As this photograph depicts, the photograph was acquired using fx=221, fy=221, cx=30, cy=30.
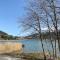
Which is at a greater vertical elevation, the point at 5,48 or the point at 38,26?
the point at 38,26

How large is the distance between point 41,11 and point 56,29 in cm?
298

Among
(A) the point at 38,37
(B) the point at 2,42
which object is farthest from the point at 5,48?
(A) the point at 38,37

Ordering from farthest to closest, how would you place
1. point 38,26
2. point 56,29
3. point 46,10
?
point 38,26 → point 46,10 → point 56,29

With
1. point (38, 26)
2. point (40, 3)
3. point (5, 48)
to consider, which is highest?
point (40, 3)

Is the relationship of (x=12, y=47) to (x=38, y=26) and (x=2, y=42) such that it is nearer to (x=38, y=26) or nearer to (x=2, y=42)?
(x=2, y=42)

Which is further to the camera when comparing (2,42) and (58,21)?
(2,42)

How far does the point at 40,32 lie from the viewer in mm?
23844

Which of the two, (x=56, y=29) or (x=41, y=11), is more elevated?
(x=41, y=11)

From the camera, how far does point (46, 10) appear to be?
68.6 ft

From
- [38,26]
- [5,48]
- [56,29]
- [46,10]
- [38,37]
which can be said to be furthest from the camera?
[5,48]

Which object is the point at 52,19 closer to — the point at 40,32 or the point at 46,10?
the point at 46,10

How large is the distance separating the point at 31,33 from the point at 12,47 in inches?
555

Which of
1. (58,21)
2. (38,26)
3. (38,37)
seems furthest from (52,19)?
(38,37)

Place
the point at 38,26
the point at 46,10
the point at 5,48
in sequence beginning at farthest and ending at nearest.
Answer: the point at 5,48
the point at 38,26
the point at 46,10
